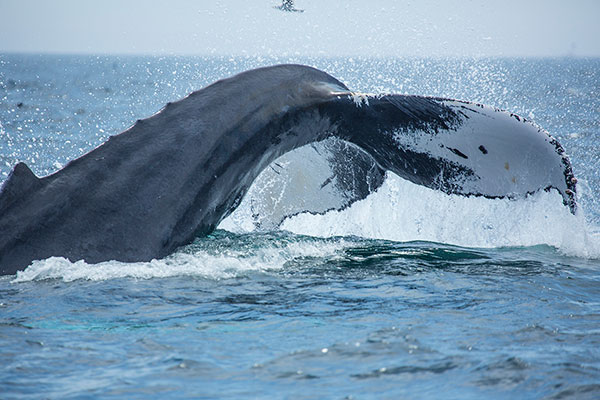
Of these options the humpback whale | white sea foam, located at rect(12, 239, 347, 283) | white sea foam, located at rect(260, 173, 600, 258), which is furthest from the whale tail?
white sea foam, located at rect(12, 239, 347, 283)

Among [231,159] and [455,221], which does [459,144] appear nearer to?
[231,159]

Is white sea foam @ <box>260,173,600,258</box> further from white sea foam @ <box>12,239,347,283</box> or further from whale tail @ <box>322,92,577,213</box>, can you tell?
white sea foam @ <box>12,239,347,283</box>

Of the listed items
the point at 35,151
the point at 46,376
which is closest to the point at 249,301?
the point at 46,376

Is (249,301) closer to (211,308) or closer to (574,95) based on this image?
(211,308)

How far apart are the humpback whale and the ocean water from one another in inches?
7.3

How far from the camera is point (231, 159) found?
18.6ft

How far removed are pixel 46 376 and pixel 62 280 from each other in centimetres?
138

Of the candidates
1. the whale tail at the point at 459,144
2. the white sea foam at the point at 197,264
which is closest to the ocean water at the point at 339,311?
the white sea foam at the point at 197,264

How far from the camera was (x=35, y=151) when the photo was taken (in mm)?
18750

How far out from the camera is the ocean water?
3.89 metres

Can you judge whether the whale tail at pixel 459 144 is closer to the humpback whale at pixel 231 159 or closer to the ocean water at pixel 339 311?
the humpback whale at pixel 231 159

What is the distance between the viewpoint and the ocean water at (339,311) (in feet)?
12.8

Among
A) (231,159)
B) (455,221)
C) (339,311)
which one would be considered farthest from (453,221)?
(339,311)

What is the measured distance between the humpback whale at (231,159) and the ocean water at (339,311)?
7.3 inches
